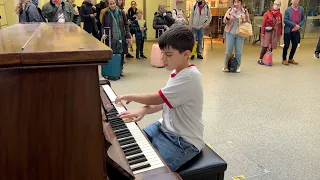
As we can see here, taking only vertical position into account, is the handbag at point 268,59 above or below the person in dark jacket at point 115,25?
below

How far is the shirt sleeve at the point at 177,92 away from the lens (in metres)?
1.40

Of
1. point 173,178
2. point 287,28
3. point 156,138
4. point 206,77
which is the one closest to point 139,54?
point 206,77

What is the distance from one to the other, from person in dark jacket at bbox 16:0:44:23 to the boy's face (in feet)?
12.5

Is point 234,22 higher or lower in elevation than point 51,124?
higher

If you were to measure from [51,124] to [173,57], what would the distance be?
814 mm

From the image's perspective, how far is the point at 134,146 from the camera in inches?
47.8

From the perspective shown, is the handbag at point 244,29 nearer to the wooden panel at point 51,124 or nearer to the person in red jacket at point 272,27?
the person in red jacket at point 272,27

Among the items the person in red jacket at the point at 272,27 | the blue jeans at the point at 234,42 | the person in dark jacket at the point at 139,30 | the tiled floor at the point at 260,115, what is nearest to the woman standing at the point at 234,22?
the blue jeans at the point at 234,42

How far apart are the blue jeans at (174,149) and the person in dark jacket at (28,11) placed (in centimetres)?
389

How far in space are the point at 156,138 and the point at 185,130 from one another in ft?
0.61

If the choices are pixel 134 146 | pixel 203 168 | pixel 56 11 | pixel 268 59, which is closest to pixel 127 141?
pixel 134 146

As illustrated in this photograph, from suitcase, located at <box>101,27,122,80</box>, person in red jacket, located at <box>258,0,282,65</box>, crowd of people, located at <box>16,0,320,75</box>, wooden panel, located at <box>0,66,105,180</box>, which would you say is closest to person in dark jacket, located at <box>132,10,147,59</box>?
crowd of people, located at <box>16,0,320,75</box>

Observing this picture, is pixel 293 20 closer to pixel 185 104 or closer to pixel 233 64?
pixel 233 64

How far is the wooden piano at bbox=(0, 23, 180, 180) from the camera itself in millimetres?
681
